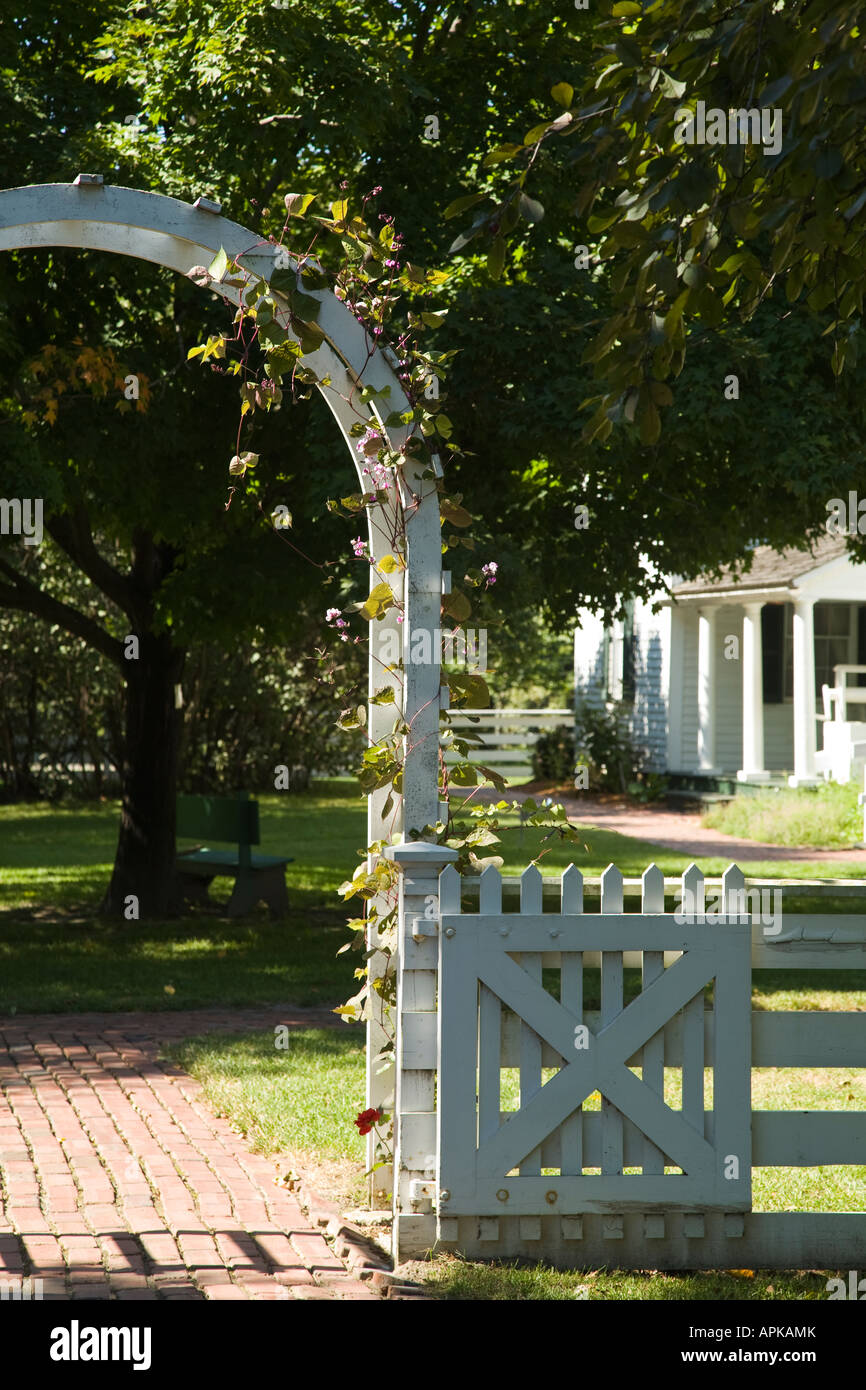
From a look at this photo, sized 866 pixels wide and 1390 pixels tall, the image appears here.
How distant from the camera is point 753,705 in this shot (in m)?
22.7

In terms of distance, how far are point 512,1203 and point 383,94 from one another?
705cm

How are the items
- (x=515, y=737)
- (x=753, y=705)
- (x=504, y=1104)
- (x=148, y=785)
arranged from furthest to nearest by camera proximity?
(x=515, y=737) < (x=753, y=705) < (x=148, y=785) < (x=504, y=1104)

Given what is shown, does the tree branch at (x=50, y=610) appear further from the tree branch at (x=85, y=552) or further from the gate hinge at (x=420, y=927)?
the gate hinge at (x=420, y=927)

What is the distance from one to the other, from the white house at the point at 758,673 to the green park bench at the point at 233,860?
10386 millimetres

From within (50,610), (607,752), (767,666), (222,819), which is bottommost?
(222,819)

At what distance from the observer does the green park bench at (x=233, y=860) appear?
12.2 meters

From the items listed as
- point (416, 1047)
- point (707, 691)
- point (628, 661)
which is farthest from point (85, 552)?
point (628, 661)

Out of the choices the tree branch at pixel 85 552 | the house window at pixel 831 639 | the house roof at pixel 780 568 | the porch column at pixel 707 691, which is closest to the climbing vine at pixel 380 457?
the tree branch at pixel 85 552

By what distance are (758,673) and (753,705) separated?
0.57m

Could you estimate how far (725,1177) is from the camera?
14.5 feet

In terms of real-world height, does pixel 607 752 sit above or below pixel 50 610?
below

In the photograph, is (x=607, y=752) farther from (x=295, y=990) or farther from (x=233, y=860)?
(x=295, y=990)

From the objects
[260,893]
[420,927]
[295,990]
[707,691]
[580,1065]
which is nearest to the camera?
[580,1065]

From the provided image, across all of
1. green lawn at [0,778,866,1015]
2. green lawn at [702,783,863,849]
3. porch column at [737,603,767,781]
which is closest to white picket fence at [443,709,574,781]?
porch column at [737,603,767,781]
